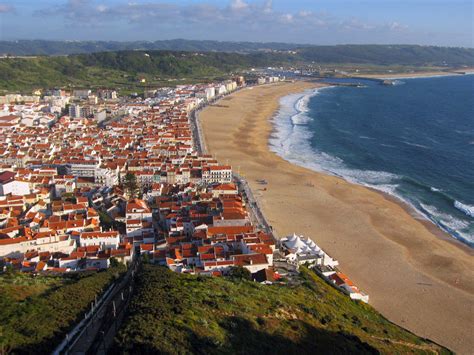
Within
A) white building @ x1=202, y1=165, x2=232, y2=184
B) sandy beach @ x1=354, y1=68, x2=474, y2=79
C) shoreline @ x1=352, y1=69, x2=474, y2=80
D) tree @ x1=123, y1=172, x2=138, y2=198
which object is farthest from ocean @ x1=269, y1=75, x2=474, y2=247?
sandy beach @ x1=354, y1=68, x2=474, y2=79

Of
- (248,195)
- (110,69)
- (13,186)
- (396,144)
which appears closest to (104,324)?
(248,195)

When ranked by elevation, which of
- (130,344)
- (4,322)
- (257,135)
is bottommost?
(257,135)

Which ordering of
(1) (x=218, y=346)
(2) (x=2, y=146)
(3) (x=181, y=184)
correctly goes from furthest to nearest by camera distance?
(2) (x=2, y=146) < (3) (x=181, y=184) < (1) (x=218, y=346)

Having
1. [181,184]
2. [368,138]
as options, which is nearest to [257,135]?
[368,138]

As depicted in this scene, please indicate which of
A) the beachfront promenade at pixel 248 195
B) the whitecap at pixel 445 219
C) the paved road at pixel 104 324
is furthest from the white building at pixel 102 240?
the whitecap at pixel 445 219

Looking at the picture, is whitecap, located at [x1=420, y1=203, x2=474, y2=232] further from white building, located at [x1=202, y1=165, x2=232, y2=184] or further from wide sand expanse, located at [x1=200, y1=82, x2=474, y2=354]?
white building, located at [x1=202, y1=165, x2=232, y2=184]

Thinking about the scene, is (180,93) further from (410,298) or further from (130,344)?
(130,344)
